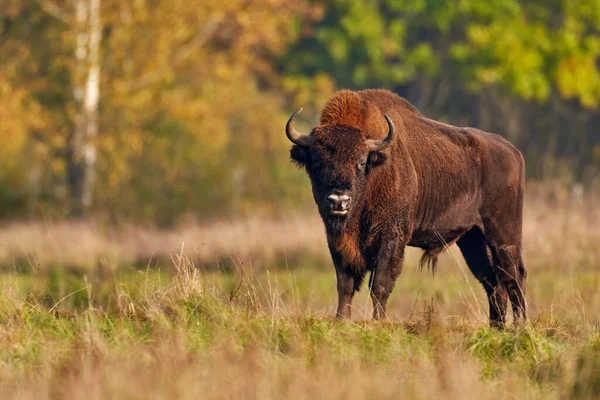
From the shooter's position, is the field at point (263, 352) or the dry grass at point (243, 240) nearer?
the field at point (263, 352)

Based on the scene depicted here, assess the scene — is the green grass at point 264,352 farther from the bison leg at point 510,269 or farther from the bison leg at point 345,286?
the bison leg at point 510,269

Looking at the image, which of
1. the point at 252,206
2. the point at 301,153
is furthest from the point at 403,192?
the point at 252,206

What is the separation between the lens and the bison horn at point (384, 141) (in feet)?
38.0

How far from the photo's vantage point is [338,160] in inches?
450

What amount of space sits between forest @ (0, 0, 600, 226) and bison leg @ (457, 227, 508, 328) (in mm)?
16084

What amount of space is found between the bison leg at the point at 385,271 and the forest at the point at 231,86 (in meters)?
17.2

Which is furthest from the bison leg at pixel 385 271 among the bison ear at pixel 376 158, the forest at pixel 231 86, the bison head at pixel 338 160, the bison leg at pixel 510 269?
the forest at pixel 231 86

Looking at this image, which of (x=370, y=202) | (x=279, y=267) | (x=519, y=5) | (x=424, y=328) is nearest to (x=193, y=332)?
(x=424, y=328)

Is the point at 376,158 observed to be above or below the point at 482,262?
above

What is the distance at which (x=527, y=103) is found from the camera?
41875 mm

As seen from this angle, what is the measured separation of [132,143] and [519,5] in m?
14.3

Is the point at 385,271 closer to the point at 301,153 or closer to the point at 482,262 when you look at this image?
the point at 301,153

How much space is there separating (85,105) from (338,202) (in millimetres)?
18330

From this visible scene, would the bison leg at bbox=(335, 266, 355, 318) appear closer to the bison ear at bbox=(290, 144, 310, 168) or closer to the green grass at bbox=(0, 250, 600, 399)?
the green grass at bbox=(0, 250, 600, 399)
